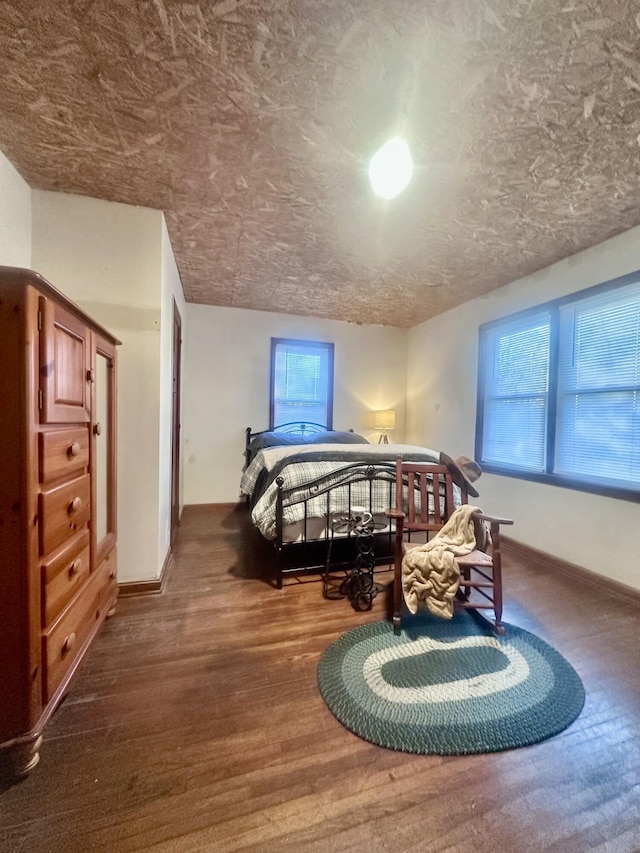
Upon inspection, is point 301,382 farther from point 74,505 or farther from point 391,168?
point 74,505

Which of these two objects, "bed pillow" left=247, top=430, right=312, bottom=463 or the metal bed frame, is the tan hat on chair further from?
"bed pillow" left=247, top=430, right=312, bottom=463

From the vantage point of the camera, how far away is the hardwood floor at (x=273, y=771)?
3.04 feet

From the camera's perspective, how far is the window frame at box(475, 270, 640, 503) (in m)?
2.38

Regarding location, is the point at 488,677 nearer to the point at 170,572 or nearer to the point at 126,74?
the point at 170,572

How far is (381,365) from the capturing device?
4875 mm

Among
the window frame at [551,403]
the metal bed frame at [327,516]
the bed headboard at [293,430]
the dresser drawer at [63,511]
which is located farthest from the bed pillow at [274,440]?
the dresser drawer at [63,511]

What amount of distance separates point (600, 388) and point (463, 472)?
1.30 metres

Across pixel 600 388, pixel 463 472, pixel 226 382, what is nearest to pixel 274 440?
pixel 226 382

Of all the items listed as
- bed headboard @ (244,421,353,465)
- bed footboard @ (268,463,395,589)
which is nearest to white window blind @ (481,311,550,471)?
bed footboard @ (268,463,395,589)

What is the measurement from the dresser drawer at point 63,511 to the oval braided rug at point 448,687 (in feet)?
3.97

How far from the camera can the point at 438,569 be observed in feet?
5.85

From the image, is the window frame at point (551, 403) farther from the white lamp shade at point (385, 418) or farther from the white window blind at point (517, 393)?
the white lamp shade at point (385, 418)

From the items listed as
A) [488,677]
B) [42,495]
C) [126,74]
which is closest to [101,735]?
[42,495]

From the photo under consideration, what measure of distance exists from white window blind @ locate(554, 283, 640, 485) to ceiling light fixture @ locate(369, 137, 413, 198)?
188 centimetres
